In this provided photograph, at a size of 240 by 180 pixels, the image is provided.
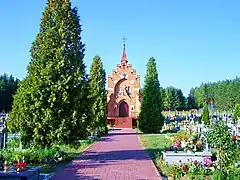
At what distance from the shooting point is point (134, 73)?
164ft

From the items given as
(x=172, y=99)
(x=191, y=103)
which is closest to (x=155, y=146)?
(x=172, y=99)

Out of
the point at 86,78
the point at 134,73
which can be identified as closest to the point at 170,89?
the point at 134,73

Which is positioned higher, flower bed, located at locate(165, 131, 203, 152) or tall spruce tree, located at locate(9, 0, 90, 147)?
tall spruce tree, located at locate(9, 0, 90, 147)

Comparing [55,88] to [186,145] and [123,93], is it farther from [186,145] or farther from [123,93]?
[123,93]

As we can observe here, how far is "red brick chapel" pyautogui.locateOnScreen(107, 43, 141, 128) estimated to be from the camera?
49.7m

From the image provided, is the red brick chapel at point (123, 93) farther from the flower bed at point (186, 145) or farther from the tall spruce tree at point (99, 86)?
the flower bed at point (186, 145)

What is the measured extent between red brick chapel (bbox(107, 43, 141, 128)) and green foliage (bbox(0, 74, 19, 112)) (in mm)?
20423

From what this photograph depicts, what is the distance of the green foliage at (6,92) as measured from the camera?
197 feet

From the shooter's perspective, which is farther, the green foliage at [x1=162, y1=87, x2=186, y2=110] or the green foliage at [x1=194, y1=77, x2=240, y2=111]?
the green foliage at [x1=162, y1=87, x2=186, y2=110]

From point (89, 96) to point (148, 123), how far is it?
21616 millimetres

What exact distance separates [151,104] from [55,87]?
2279 centimetres

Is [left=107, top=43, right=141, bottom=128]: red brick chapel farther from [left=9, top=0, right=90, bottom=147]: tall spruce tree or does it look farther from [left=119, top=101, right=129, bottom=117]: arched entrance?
[left=9, top=0, right=90, bottom=147]: tall spruce tree

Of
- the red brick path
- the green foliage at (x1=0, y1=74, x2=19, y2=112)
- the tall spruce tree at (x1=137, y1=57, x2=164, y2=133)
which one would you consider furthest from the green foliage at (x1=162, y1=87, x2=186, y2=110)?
the red brick path

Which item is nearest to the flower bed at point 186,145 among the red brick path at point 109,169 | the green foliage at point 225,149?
the red brick path at point 109,169
